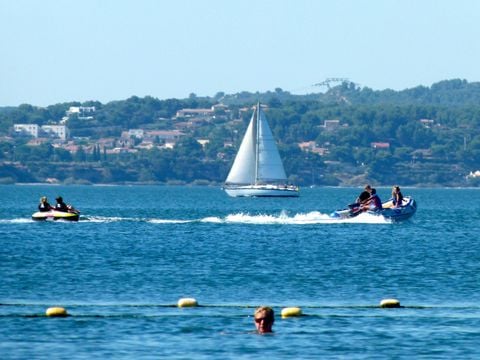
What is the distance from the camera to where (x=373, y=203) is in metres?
83.4

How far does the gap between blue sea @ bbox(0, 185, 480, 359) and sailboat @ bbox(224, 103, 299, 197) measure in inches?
3061

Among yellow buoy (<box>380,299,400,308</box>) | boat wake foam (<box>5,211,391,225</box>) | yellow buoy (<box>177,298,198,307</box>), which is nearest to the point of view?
yellow buoy (<box>177,298,198,307</box>)

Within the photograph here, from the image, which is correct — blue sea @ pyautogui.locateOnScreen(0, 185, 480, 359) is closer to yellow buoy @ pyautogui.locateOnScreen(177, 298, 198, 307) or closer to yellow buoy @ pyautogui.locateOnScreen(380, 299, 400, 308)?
yellow buoy @ pyautogui.locateOnScreen(380, 299, 400, 308)

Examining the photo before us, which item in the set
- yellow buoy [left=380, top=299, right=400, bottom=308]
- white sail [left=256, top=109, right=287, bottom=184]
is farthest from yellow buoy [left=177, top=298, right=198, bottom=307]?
white sail [left=256, top=109, right=287, bottom=184]

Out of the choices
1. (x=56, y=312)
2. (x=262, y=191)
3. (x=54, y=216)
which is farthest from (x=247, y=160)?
(x=56, y=312)

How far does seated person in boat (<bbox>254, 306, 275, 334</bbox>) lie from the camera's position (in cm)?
3300

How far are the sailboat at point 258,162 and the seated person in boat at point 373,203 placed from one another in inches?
2953

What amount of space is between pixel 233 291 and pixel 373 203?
38577 millimetres

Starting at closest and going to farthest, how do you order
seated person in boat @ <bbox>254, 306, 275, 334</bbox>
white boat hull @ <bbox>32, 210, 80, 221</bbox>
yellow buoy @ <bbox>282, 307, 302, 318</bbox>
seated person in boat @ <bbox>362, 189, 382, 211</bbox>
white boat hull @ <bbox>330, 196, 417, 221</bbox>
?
1. seated person in boat @ <bbox>254, 306, 275, 334</bbox>
2. yellow buoy @ <bbox>282, 307, 302, 318</bbox>
3. white boat hull @ <bbox>32, 210, 80, 221</bbox>
4. seated person in boat @ <bbox>362, 189, 382, 211</bbox>
5. white boat hull @ <bbox>330, 196, 417, 221</bbox>

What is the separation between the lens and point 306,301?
1679 inches

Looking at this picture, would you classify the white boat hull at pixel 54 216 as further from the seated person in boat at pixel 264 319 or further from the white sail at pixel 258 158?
the white sail at pixel 258 158

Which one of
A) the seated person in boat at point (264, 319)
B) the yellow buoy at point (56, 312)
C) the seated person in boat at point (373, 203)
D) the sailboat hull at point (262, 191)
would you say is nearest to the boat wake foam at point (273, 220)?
the seated person in boat at point (373, 203)

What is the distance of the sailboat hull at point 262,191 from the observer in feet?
522

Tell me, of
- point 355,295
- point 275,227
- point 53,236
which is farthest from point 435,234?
point 355,295
